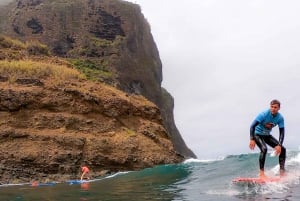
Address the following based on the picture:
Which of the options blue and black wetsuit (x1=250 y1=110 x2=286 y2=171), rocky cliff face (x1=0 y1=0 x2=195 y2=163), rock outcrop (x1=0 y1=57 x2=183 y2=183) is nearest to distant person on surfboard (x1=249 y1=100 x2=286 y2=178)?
blue and black wetsuit (x1=250 y1=110 x2=286 y2=171)

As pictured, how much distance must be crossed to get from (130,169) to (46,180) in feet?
18.7

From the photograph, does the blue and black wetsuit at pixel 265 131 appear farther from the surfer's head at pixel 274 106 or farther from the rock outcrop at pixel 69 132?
the rock outcrop at pixel 69 132

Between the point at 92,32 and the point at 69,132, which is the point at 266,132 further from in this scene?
the point at 92,32

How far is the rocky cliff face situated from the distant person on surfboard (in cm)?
4117

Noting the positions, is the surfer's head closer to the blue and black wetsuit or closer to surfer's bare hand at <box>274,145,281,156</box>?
the blue and black wetsuit

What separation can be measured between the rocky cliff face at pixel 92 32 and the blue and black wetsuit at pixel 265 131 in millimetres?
41160

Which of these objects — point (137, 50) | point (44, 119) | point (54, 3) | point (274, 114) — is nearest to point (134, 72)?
point (137, 50)

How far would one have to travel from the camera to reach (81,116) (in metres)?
29.2

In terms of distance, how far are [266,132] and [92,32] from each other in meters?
48.2

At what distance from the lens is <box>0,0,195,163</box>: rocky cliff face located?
184ft

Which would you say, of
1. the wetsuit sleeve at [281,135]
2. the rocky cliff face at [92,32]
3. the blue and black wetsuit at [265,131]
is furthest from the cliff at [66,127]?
the rocky cliff face at [92,32]

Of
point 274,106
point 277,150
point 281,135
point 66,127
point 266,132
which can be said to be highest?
point 66,127

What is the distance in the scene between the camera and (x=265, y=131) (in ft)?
40.0

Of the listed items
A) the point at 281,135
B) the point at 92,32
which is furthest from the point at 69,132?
the point at 92,32
